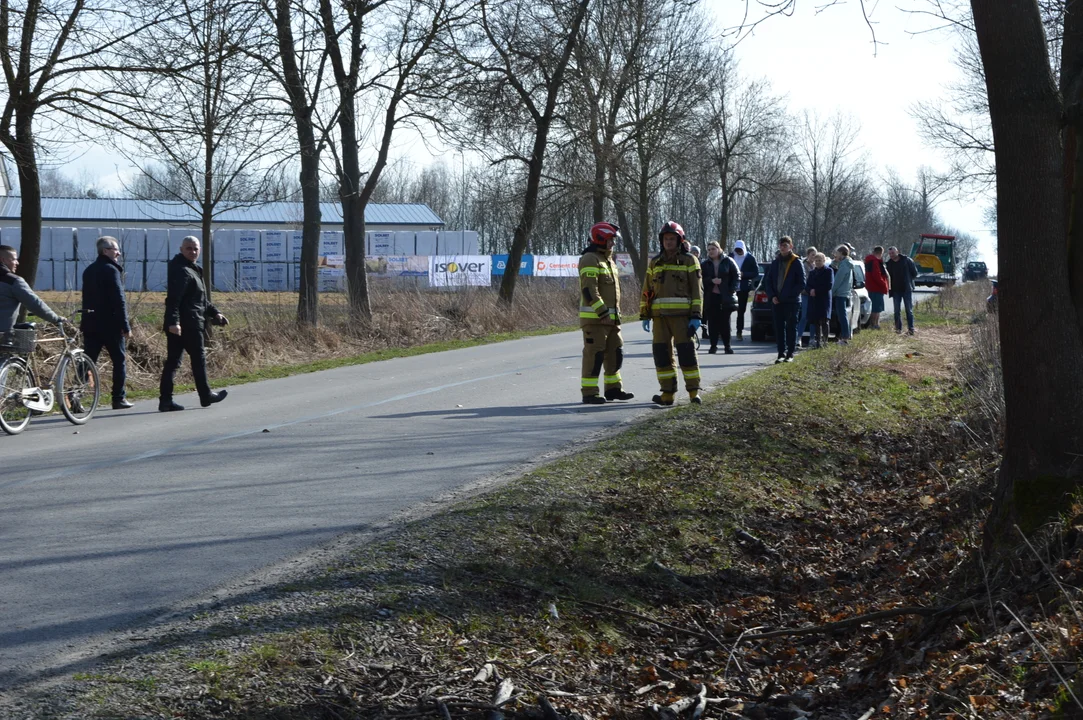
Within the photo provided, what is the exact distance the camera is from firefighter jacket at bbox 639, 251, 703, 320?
12219mm

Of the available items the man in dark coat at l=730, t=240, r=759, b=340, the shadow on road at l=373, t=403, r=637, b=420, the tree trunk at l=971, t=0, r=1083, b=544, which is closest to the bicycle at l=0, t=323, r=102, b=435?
the shadow on road at l=373, t=403, r=637, b=420

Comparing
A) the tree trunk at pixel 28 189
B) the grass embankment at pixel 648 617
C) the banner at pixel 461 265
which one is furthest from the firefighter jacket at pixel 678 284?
the banner at pixel 461 265

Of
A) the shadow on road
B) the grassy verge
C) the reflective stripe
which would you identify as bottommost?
the grassy verge

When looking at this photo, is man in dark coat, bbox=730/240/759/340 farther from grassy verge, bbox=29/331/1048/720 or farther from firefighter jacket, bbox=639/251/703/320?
grassy verge, bbox=29/331/1048/720

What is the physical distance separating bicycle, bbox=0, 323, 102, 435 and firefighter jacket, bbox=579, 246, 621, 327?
5387mm

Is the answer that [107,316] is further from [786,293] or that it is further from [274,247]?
[274,247]

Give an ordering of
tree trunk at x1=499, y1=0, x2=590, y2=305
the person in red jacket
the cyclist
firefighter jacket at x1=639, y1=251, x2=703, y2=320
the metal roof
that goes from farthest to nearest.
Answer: the metal roof < tree trunk at x1=499, y1=0, x2=590, y2=305 < the person in red jacket < firefighter jacket at x1=639, y1=251, x2=703, y2=320 < the cyclist

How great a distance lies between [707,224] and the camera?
343 feet

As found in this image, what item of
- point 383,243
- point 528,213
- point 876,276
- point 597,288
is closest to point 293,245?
point 383,243

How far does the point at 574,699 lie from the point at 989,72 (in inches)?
161

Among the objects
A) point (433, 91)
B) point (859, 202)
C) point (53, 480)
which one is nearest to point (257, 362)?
point (433, 91)

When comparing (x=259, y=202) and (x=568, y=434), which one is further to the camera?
(x=259, y=202)

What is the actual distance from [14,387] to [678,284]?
6971mm

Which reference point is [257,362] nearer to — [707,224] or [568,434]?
[568,434]
